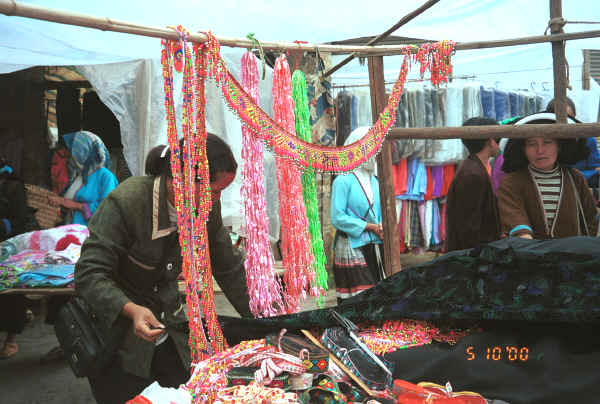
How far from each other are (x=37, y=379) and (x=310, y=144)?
10.5 feet

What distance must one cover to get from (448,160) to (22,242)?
4.80 m

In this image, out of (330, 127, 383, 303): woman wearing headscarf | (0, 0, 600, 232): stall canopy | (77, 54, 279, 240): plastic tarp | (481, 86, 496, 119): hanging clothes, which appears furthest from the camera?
(481, 86, 496, 119): hanging clothes

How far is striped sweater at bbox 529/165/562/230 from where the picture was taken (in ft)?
8.68

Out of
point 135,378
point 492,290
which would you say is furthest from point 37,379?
point 492,290

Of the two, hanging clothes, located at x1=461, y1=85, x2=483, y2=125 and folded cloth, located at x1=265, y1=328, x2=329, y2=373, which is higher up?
hanging clothes, located at x1=461, y1=85, x2=483, y2=125

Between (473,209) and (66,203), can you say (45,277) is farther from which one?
(473,209)

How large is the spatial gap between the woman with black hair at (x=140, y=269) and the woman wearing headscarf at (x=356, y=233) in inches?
74.8

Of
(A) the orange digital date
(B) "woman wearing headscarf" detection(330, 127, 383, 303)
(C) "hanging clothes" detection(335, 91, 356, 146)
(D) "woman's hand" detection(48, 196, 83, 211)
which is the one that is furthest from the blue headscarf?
(A) the orange digital date

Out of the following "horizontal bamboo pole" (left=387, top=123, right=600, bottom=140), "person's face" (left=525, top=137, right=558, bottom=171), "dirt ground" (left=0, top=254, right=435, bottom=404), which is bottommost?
"dirt ground" (left=0, top=254, right=435, bottom=404)

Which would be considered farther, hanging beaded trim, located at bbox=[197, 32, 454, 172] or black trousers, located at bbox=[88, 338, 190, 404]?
black trousers, located at bbox=[88, 338, 190, 404]

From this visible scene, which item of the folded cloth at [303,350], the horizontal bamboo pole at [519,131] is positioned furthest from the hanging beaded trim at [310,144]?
the folded cloth at [303,350]

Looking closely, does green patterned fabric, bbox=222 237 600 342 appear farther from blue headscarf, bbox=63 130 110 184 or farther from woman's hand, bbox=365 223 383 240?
blue headscarf, bbox=63 130 110 184

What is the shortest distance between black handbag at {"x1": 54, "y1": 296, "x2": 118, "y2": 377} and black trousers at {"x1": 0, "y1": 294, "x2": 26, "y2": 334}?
256 cm

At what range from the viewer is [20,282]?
3.94 meters
